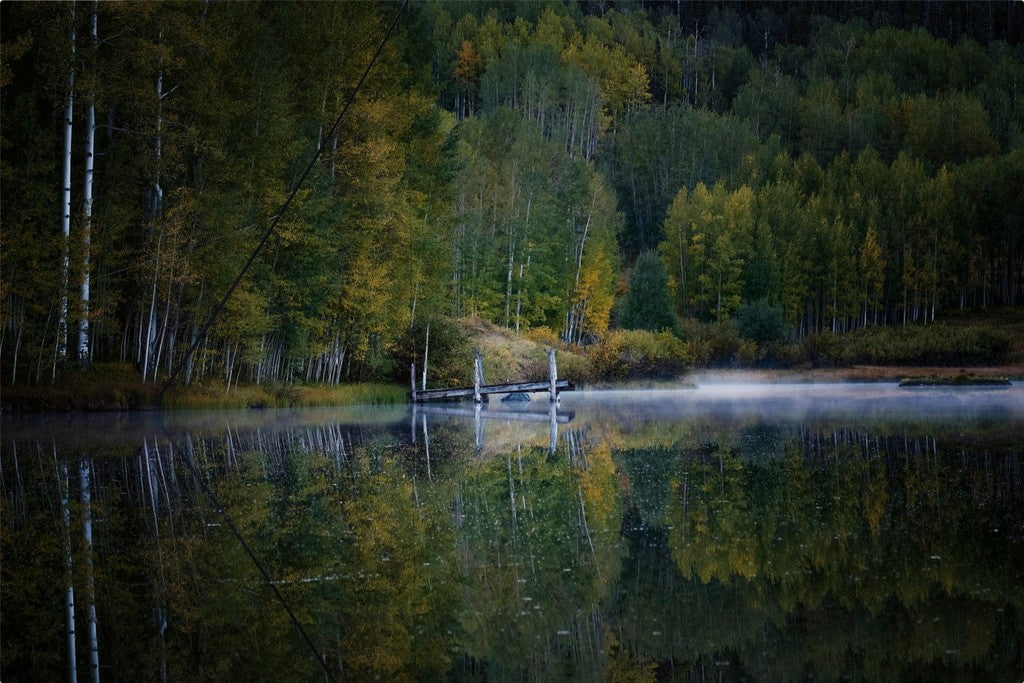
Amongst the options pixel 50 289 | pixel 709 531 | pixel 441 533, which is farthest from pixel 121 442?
pixel 709 531

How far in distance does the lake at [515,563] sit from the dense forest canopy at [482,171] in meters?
9.81

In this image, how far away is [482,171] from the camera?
50.0 metres

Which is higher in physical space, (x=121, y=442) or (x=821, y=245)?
(x=821, y=245)

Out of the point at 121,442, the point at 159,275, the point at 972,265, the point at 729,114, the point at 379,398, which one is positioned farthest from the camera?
the point at 729,114

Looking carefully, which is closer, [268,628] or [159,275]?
[268,628]

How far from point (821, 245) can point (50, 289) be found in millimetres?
46588

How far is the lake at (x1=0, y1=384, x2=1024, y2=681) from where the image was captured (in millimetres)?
6066

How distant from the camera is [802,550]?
8641 millimetres

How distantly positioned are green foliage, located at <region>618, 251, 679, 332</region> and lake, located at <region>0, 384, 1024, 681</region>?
34.8 m

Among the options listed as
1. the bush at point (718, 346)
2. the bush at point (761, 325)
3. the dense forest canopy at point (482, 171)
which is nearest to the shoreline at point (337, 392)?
the bush at point (718, 346)

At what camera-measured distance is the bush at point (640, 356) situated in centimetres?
4450

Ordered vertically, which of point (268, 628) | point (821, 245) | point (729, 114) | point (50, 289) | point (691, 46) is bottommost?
point (268, 628)

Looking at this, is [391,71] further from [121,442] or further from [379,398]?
[121,442]

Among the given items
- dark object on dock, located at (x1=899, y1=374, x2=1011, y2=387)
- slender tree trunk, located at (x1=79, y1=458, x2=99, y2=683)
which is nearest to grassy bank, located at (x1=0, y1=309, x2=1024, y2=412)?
dark object on dock, located at (x1=899, y1=374, x2=1011, y2=387)
